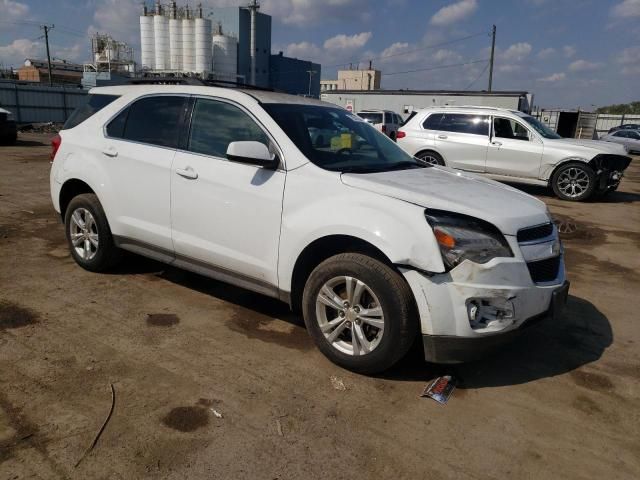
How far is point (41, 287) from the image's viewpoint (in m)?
4.51

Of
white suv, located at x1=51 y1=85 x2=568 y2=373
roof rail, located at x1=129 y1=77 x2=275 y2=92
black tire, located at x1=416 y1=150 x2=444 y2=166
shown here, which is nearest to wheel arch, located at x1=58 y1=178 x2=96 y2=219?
white suv, located at x1=51 y1=85 x2=568 y2=373

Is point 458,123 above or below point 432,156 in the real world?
above

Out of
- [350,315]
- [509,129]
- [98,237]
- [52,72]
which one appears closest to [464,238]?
[350,315]

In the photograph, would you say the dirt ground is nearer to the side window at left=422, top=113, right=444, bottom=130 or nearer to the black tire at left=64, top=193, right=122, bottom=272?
the black tire at left=64, top=193, right=122, bottom=272

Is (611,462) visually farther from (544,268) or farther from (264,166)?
(264,166)

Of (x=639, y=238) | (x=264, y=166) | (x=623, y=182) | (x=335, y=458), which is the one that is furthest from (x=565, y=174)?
(x=335, y=458)

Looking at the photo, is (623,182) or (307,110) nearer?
(307,110)

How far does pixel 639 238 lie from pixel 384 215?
21.4ft

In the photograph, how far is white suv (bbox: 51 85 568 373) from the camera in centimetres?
290

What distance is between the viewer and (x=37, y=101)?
29.3 m

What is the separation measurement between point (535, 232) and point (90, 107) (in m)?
4.16

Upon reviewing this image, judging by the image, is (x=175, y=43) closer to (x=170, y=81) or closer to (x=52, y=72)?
(x=52, y=72)

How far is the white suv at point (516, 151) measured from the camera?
10.4m

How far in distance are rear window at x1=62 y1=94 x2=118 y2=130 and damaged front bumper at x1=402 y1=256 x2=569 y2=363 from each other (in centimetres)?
346
